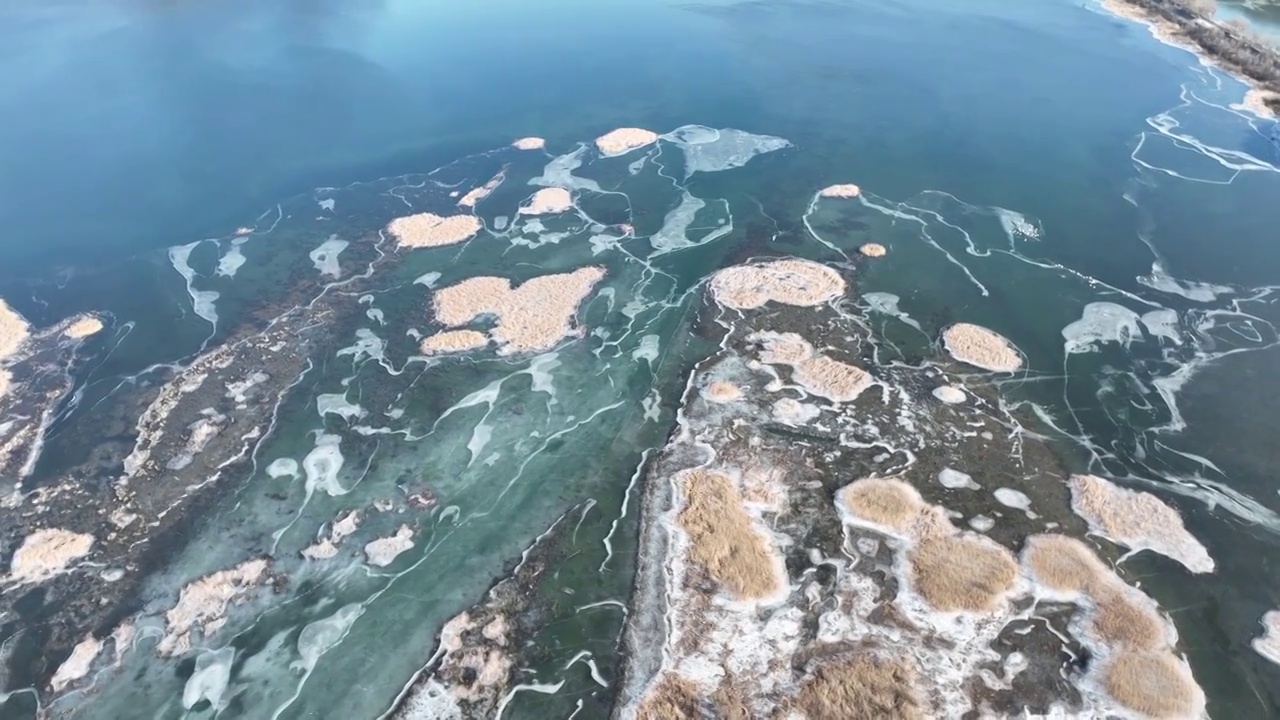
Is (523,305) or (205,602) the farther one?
(523,305)

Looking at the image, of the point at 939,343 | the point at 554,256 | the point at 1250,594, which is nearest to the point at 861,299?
the point at 939,343

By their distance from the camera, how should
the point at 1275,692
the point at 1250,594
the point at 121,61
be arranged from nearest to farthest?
the point at 1275,692 < the point at 1250,594 < the point at 121,61

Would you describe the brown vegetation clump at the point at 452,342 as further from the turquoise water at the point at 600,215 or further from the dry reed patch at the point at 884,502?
the dry reed patch at the point at 884,502

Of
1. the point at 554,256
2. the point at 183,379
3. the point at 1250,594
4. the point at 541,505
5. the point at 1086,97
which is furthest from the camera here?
the point at 1086,97

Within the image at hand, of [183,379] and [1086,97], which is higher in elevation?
[1086,97]

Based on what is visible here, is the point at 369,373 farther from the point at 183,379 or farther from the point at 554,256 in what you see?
the point at 554,256

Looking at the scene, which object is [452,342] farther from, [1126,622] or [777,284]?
[1126,622]

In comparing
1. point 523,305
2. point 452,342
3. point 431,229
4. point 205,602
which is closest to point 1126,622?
point 523,305
